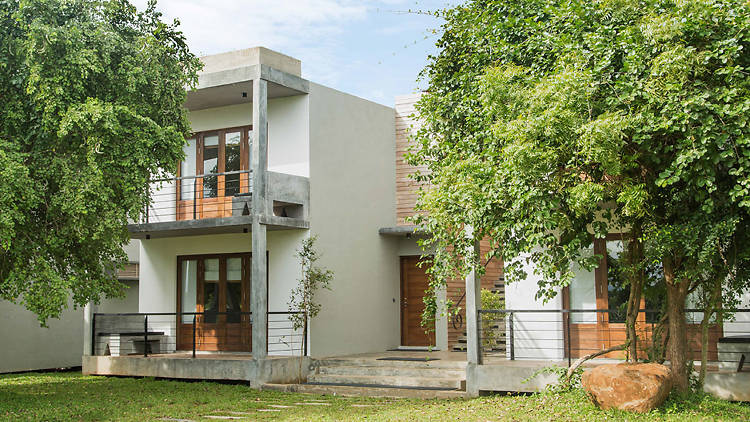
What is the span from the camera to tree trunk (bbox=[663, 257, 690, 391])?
32.2 ft

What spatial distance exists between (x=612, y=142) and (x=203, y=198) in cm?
1104

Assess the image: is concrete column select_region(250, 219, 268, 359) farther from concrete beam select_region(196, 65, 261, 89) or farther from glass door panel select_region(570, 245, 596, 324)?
glass door panel select_region(570, 245, 596, 324)

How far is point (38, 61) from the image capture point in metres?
11.1

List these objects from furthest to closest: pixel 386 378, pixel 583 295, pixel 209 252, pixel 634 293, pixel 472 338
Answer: pixel 209 252 < pixel 583 295 < pixel 386 378 < pixel 472 338 < pixel 634 293

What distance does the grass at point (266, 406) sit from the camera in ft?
31.1

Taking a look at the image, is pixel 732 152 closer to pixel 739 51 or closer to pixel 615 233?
pixel 739 51

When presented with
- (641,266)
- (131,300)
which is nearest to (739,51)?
(641,266)

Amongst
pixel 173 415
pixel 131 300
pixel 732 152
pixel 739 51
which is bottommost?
pixel 173 415

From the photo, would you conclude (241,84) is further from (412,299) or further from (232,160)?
(412,299)

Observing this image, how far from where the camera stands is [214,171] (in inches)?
688

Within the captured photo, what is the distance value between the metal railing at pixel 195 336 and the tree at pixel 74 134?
13.2 ft

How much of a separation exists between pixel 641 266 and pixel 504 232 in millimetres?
1806

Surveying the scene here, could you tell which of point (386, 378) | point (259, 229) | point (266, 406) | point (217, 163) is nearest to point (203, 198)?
point (217, 163)

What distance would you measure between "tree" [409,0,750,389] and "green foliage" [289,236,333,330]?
16.2ft
